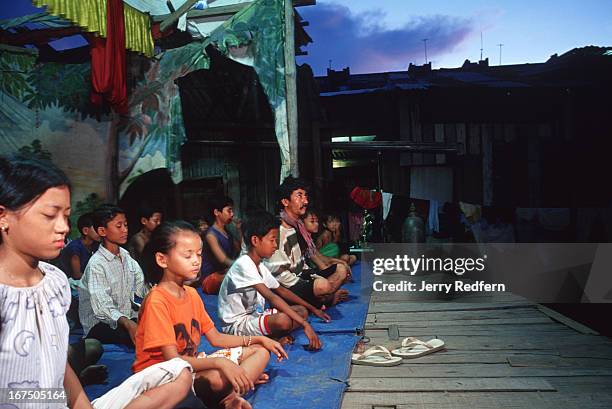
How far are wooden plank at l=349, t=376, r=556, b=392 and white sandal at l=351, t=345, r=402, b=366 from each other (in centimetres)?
26

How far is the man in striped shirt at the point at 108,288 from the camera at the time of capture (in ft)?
11.2

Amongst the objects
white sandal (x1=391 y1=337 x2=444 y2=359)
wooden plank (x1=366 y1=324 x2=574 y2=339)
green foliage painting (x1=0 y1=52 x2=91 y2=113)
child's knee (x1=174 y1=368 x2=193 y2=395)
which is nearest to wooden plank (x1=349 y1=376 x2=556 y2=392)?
white sandal (x1=391 y1=337 x2=444 y2=359)

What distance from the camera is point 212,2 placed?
5629 millimetres

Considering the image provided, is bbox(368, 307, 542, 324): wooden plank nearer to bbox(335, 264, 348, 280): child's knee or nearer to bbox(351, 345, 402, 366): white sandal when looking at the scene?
bbox(335, 264, 348, 280): child's knee

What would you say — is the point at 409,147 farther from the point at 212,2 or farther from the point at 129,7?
the point at 129,7

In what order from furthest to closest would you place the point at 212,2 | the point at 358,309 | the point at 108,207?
1. the point at 212,2
2. the point at 358,309
3. the point at 108,207

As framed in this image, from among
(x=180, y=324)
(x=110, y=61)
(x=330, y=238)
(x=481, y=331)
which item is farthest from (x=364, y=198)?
(x=180, y=324)

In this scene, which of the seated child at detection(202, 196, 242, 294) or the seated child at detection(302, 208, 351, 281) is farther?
the seated child at detection(202, 196, 242, 294)

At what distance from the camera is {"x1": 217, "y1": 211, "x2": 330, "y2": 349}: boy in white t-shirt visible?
3617 millimetres

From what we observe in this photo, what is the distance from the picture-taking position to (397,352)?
12.5 feet

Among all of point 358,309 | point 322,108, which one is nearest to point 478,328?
point 358,309

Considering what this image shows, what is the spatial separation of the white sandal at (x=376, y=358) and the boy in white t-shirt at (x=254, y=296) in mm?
321

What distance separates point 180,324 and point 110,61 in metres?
2.53

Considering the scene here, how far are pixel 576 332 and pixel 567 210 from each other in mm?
3489
